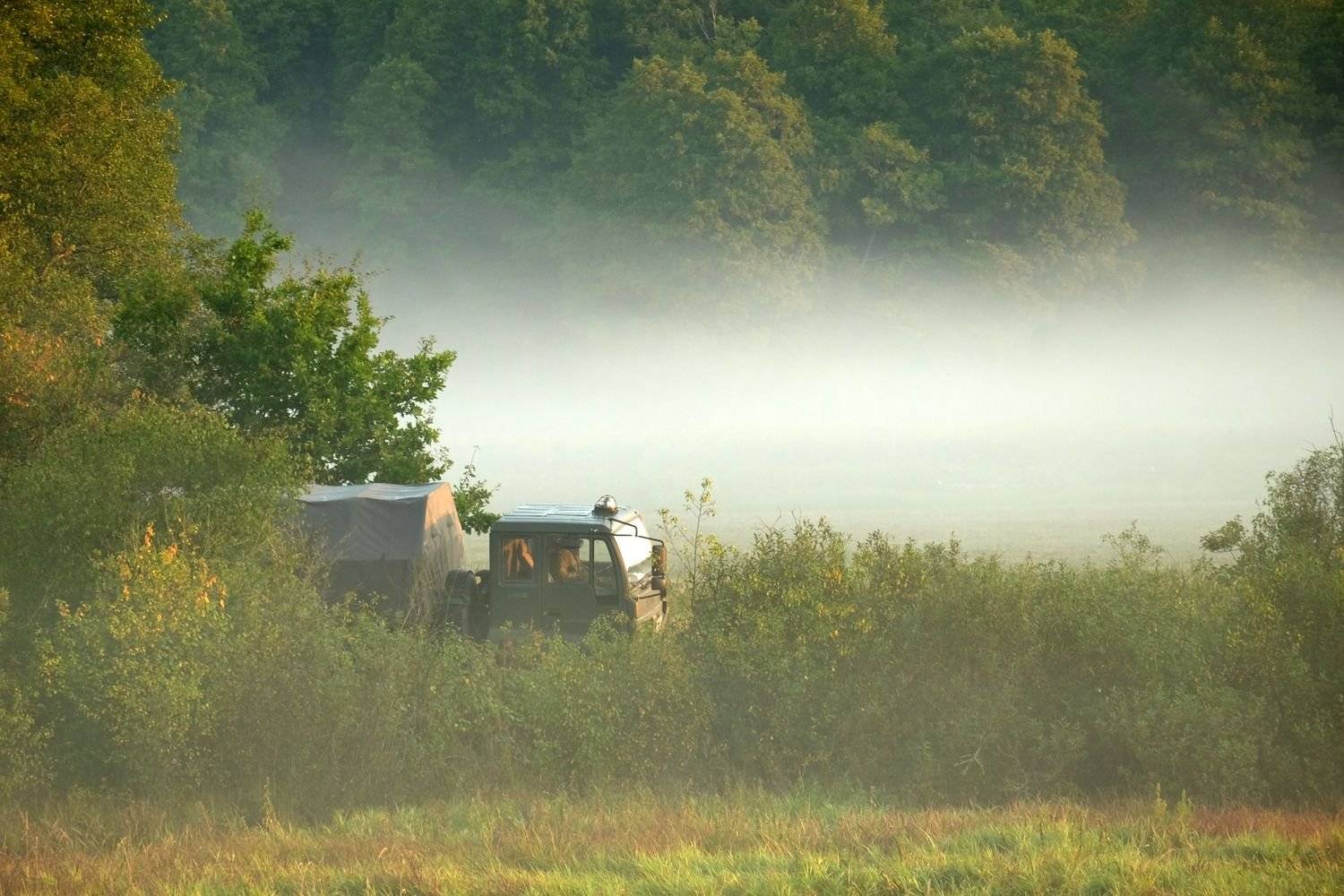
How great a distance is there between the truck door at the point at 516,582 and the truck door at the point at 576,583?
0.14 meters

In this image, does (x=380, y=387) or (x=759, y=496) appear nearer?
(x=380, y=387)

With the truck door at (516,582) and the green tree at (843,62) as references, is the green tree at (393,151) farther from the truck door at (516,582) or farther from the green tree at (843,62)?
the truck door at (516,582)

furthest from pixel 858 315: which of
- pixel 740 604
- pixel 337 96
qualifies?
pixel 740 604

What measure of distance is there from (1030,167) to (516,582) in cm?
4461

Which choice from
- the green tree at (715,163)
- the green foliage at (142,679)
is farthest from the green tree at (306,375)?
the green tree at (715,163)

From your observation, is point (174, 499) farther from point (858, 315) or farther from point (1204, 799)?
point (858, 315)

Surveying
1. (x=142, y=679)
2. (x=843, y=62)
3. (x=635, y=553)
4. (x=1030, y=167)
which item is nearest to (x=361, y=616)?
(x=142, y=679)

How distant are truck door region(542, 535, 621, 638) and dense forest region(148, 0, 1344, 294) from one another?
125 feet

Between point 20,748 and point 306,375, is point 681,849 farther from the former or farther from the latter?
point 306,375

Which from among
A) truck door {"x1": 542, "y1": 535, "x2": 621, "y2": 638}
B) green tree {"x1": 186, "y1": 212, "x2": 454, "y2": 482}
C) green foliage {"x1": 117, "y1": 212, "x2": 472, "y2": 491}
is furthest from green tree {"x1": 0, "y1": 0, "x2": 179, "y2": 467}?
truck door {"x1": 542, "y1": 535, "x2": 621, "y2": 638}

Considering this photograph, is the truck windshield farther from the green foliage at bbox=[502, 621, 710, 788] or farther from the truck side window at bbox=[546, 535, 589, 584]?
the green foliage at bbox=[502, 621, 710, 788]

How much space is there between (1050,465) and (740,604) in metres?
45.2

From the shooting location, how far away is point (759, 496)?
5538 centimetres

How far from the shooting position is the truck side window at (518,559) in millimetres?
20469
